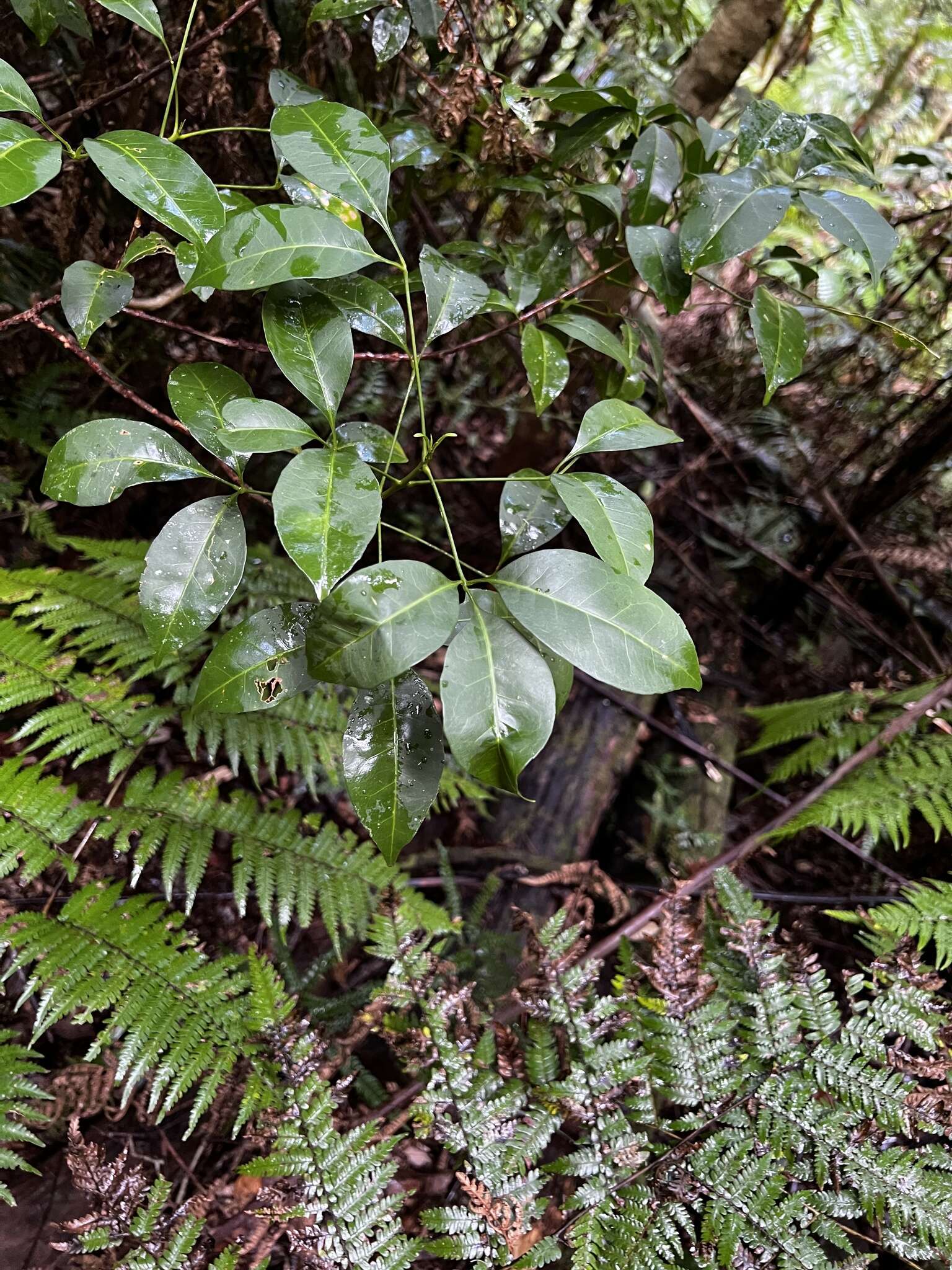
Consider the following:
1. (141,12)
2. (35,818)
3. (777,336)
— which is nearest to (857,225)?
(777,336)

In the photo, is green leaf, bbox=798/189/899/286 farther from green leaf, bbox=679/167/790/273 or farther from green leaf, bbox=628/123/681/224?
green leaf, bbox=628/123/681/224

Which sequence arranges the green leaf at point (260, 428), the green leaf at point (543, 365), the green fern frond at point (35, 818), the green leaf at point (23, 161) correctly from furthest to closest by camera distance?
1. the green fern frond at point (35, 818)
2. the green leaf at point (543, 365)
3. the green leaf at point (260, 428)
4. the green leaf at point (23, 161)

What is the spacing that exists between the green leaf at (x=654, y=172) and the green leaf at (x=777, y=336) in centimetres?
26

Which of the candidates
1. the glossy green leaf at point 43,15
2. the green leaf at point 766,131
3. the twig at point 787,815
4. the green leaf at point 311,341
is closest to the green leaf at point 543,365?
the green leaf at point 311,341

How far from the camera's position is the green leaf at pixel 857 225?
3.39ft

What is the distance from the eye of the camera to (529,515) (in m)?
1.08

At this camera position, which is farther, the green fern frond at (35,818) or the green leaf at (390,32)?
the green fern frond at (35,818)

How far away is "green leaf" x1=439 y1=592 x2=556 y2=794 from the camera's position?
815 mm

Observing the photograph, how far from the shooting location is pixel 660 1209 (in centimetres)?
122

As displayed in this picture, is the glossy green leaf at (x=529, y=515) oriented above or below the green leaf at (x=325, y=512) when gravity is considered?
above

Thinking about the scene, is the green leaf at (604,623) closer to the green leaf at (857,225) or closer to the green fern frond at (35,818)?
the green leaf at (857,225)

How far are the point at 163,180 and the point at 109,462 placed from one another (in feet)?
1.21

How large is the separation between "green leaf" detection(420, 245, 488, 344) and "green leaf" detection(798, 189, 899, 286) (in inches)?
21.0

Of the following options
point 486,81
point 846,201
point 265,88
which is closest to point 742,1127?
point 846,201
